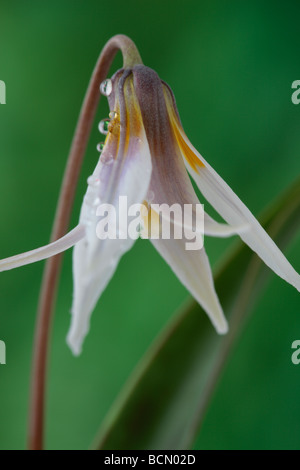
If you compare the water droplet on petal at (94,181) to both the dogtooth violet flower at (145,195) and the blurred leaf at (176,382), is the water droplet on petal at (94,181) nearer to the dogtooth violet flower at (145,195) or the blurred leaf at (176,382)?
the dogtooth violet flower at (145,195)

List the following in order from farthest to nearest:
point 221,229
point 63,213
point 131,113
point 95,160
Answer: point 95,160, point 63,213, point 131,113, point 221,229

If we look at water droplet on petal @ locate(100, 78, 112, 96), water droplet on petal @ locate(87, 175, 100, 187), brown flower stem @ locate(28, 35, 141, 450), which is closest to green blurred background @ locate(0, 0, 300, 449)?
brown flower stem @ locate(28, 35, 141, 450)

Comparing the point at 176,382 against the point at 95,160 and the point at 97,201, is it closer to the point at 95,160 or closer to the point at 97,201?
the point at 97,201

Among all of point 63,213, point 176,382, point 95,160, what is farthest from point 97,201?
point 95,160

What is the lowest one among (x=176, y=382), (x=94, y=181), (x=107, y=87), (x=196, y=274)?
(x=176, y=382)

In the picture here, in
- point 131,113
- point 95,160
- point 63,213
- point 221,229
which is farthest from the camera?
point 95,160

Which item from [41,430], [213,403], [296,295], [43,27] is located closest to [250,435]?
[213,403]

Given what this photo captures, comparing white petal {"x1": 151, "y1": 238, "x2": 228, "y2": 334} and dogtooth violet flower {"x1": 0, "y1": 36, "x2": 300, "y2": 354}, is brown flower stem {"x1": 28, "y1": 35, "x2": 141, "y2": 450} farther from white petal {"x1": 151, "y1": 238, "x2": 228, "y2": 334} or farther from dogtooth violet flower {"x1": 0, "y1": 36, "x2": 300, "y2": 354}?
white petal {"x1": 151, "y1": 238, "x2": 228, "y2": 334}

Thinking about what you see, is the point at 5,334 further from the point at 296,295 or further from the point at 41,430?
the point at 296,295
